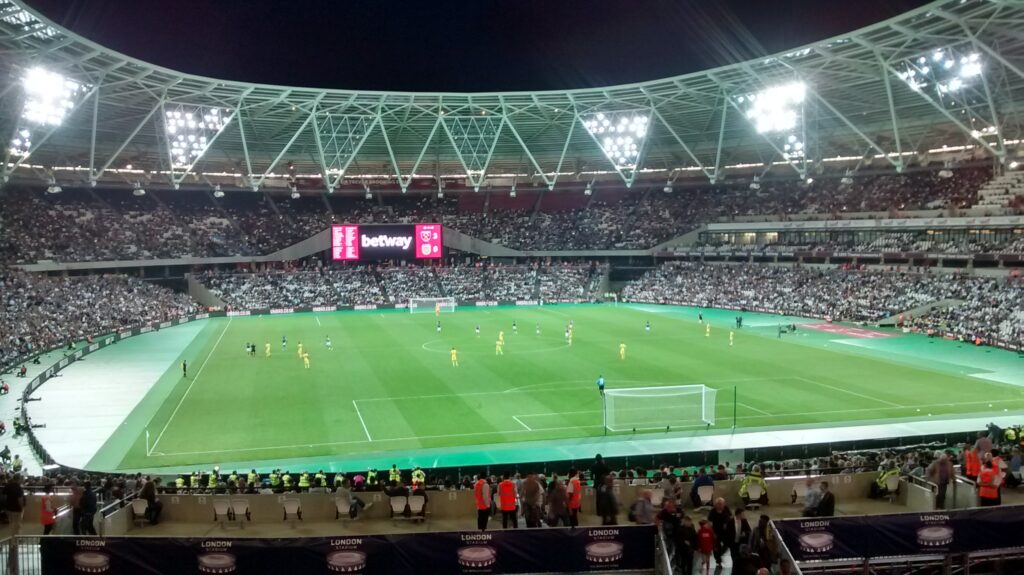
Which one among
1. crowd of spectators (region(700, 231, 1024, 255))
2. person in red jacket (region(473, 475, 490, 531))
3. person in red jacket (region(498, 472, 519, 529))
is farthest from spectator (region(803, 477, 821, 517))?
crowd of spectators (region(700, 231, 1024, 255))

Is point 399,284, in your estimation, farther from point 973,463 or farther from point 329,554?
point 329,554

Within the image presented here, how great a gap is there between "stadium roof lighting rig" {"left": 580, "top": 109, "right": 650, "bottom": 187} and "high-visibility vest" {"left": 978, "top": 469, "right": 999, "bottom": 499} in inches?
2375

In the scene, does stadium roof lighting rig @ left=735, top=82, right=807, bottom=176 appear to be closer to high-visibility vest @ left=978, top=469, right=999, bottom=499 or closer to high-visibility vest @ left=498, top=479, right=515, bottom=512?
high-visibility vest @ left=978, top=469, right=999, bottom=499

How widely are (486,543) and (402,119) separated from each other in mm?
67199

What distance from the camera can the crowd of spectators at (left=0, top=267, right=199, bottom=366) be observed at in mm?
46781

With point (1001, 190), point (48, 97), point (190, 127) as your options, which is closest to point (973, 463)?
point (48, 97)

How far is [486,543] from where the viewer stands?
12.2 m

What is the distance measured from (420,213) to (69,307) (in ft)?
152

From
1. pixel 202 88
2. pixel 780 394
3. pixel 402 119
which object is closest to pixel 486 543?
pixel 780 394

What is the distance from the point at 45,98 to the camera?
4838 centimetres

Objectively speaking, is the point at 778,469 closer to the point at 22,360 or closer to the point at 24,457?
the point at 24,457

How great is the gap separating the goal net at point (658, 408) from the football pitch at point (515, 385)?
171 millimetres

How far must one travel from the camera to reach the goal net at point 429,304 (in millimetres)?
78062

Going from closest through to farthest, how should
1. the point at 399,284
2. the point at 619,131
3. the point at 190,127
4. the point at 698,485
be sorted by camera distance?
the point at 698,485 → the point at 190,127 → the point at 619,131 → the point at 399,284
